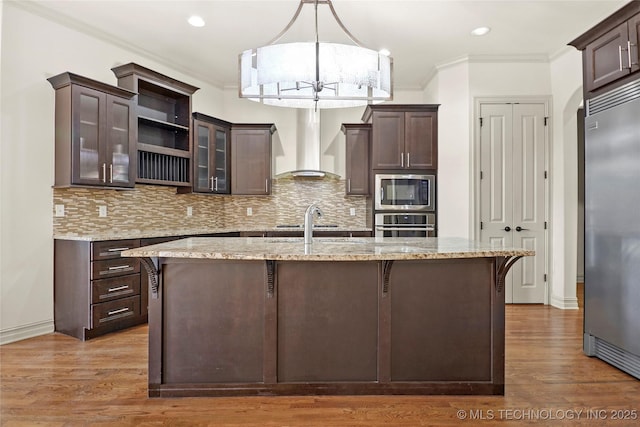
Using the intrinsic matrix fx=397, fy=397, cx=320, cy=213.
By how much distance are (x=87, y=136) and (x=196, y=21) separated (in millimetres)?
1489

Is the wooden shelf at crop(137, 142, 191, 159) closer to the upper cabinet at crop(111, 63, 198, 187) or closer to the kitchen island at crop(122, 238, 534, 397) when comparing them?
the upper cabinet at crop(111, 63, 198, 187)

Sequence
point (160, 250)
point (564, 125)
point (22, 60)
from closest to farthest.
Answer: point (160, 250) < point (22, 60) < point (564, 125)

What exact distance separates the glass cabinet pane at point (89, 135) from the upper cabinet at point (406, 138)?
302 centimetres

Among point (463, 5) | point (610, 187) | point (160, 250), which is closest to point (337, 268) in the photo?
point (160, 250)

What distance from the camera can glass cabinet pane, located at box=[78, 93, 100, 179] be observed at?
3.57 metres

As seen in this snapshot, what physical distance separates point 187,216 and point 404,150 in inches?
115

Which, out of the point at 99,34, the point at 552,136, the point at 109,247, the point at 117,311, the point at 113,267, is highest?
the point at 99,34

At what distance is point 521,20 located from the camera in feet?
12.5

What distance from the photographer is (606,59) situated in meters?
2.81

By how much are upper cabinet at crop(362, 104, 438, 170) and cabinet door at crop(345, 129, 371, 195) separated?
37cm

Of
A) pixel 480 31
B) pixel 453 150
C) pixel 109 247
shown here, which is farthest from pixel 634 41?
pixel 109 247

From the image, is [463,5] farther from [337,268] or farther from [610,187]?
[337,268]

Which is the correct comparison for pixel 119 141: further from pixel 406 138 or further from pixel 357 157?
pixel 406 138

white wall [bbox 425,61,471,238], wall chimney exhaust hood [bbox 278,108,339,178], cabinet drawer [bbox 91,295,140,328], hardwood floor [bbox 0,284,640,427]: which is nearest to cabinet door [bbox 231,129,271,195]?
wall chimney exhaust hood [bbox 278,108,339,178]
